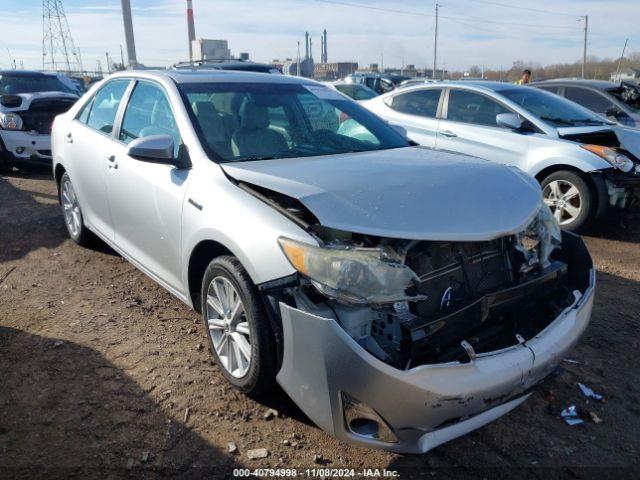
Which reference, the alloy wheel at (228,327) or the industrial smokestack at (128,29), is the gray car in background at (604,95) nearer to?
the alloy wheel at (228,327)

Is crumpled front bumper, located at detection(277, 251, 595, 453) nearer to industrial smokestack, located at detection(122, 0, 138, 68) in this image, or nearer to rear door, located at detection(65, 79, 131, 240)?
rear door, located at detection(65, 79, 131, 240)

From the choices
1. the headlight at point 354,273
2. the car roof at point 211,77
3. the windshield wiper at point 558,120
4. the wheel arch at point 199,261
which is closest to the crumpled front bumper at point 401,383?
the headlight at point 354,273

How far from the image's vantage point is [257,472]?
7.81 feet

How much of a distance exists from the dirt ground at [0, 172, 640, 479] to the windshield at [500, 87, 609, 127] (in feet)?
9.45

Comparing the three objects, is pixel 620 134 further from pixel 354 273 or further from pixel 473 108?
pixel 354 273

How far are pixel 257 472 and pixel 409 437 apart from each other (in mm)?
723

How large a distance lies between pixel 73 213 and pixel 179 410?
3.01 meters

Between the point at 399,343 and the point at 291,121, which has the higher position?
the point at 291,121

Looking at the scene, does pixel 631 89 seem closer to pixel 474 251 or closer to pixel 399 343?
pixel 474 251

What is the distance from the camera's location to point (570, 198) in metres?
5.81

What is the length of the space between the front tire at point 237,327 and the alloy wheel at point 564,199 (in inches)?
170

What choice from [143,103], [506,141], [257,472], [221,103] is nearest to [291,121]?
[221,103]

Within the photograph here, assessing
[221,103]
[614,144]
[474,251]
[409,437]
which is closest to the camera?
[409,437]

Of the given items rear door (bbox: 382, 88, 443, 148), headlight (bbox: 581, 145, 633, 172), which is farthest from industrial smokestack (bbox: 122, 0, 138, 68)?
headlight (bbox: 581, 145, 633, 172)
